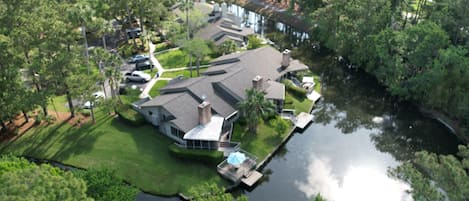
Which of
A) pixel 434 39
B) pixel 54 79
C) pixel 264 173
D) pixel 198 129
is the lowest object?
pixel 264 173

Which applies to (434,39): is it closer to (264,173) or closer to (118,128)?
(264,173)

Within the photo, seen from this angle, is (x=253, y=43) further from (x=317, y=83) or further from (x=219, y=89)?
(x=219, y=89)

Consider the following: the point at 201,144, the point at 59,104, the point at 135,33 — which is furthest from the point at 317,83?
the point at 59,104

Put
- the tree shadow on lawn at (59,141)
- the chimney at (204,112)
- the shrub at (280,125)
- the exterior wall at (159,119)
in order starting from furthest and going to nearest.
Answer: the shrub at (280,125) → the exterior wall at (159,119) → the tree shadow on lawn at (59,141) → the chimney at (204,112)

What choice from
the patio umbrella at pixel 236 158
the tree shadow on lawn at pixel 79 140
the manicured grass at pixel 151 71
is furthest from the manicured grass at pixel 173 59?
the patio umbrella at pixel 236 158

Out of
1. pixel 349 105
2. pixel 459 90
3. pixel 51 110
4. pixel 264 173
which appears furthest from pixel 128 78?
pixel 459 90

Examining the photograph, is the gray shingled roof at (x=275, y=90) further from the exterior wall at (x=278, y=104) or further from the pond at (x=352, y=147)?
the pond at (x=352, y=147)

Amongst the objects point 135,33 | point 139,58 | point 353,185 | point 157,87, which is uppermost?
point 135,33
